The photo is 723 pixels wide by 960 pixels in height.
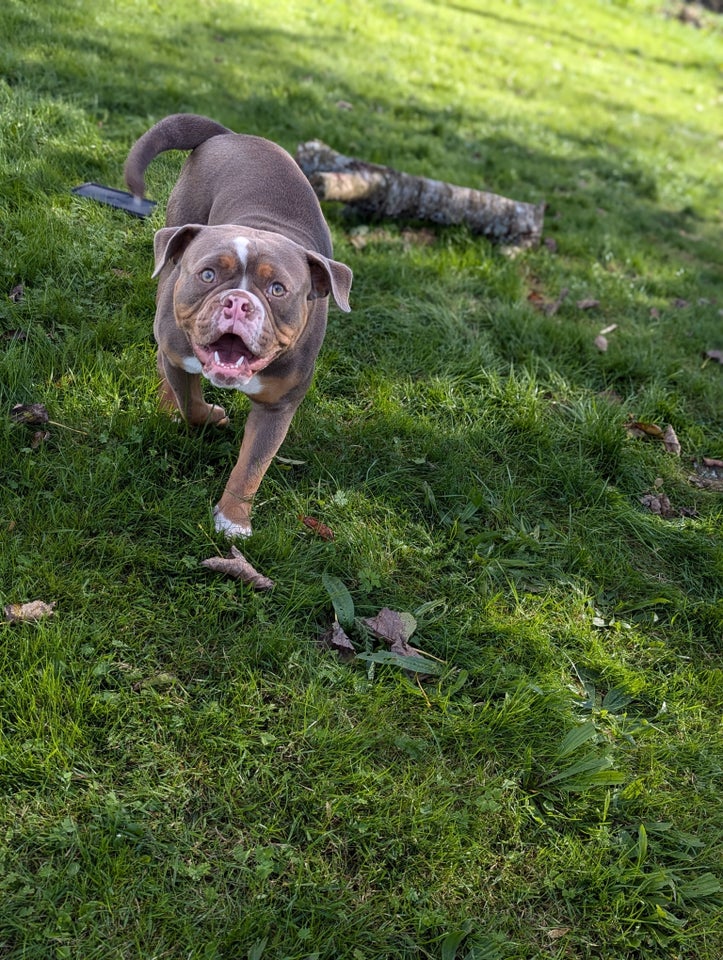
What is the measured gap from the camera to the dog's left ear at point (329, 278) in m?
3.10

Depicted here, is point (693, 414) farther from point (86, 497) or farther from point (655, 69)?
point (655, 69)

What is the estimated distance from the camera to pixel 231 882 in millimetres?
2391

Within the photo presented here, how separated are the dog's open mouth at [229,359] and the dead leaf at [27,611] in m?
1.04

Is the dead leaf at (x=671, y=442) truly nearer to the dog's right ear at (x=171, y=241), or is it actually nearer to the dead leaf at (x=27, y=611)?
the dog's right ear at (x=171, y=241)

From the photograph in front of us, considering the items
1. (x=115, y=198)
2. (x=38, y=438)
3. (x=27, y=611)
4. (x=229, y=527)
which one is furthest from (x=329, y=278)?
(x=115, y=198)

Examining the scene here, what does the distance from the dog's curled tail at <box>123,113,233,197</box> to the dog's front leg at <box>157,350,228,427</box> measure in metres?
0.90

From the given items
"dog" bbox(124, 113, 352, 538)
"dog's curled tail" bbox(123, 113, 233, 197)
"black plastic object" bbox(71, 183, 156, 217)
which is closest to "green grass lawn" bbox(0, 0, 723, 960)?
"black plastic object" bbox(71, 183, 156, 217)

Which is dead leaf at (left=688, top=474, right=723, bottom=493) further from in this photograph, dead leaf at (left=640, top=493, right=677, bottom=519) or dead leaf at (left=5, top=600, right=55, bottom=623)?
dead leaf at (left=5, top=600, right=55, bottom=623)

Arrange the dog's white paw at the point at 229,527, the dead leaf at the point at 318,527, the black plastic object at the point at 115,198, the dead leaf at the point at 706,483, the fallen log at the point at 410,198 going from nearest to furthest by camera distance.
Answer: the dog's white paw at the point at 229,527 < the dead leaf at the point at 318,527 < the dead leaf at the point at 706,483 < the black plastic object at the point at 115,198 < the fallen log at the point at 410,198

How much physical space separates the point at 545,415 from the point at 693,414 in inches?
45.5

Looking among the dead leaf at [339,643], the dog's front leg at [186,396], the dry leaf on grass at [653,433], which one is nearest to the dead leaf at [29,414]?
the dog's front leg at [186,396]

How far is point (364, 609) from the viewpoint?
130 inches

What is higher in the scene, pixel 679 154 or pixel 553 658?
pixel 679 154

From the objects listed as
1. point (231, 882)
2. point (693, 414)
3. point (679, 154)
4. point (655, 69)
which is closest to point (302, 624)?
point (231, 882)
